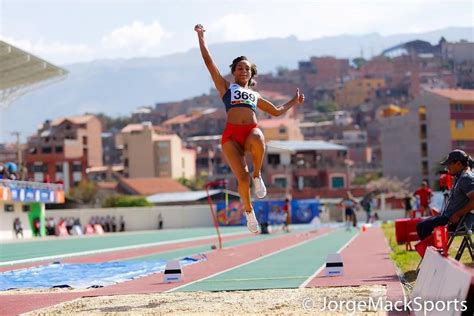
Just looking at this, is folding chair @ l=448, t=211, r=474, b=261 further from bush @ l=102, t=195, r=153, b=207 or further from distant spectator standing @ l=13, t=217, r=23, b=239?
bush @ l=102, t=195, r=153, b=207

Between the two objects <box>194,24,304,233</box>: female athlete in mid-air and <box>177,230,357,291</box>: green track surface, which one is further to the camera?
<box>177,230,357,291</box>: green track surface

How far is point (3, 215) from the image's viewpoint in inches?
1959

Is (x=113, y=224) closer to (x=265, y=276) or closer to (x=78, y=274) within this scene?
(x=78, y=274)

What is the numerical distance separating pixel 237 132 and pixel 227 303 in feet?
7.07

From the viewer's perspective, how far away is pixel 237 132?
453 inches

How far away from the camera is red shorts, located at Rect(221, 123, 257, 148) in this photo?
11492 millimetres

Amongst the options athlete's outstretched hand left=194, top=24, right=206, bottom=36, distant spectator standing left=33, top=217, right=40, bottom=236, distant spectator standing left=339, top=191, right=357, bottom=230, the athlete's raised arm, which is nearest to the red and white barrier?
the athlete's raised arm

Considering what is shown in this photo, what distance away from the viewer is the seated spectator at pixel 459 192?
38.8 feet

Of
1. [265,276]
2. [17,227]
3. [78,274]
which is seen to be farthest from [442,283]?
[17,227]

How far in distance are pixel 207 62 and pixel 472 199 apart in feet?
11.4

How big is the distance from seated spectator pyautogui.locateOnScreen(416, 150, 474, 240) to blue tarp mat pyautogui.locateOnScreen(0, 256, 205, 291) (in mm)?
5191

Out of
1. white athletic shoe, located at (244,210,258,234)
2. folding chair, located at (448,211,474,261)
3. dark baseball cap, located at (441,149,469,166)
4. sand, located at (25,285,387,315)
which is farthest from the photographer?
white athletic shoe, located at (244,210,258,234)

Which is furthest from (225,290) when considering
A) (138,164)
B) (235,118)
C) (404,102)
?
(404,102)

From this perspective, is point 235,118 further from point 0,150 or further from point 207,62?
point 0,150
